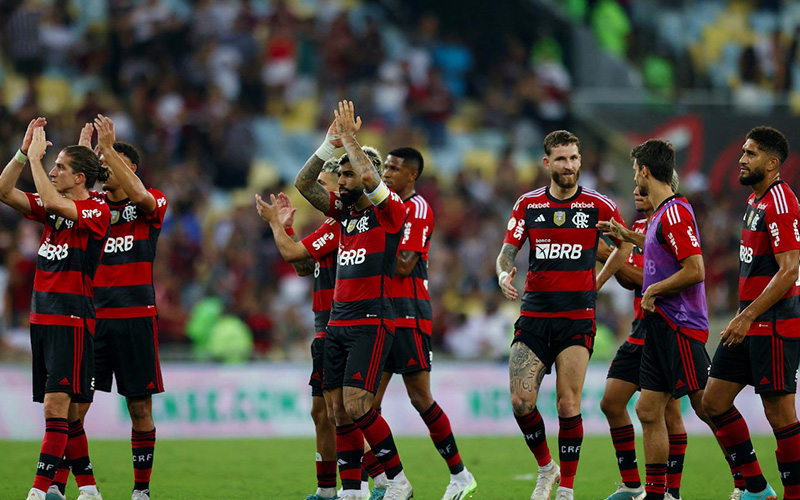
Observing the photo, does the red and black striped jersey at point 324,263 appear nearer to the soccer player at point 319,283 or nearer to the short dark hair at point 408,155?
the soccer player at point 319,283

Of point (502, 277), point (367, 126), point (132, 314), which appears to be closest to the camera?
point (502, 277)

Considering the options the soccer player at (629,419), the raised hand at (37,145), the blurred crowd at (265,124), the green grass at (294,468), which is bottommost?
the green grass at (294,468)

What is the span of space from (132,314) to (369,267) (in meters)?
2.01

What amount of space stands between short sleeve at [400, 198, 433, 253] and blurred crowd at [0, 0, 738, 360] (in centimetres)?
701

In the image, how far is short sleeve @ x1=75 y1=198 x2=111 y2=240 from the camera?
8.52m

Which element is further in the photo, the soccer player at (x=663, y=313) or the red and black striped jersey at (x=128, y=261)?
the red and black striped jersey at (x=128, y=261)

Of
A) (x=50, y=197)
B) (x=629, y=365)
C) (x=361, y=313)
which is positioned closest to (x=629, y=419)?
(x=629, y=365)

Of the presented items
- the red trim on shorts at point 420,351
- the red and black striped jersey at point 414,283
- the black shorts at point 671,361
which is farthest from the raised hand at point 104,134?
the black shorts at point 671,361

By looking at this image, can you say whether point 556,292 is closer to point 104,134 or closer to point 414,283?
point 414,283

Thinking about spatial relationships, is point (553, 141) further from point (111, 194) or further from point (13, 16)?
point (13, 16)

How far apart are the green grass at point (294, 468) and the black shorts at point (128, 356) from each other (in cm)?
130

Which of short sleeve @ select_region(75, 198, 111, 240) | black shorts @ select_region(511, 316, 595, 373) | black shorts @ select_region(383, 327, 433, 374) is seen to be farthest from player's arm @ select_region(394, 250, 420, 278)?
short sleeve @ select_region(75, 198, 111, 240)

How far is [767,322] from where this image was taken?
834 cm

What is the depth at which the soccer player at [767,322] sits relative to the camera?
8.20 m
